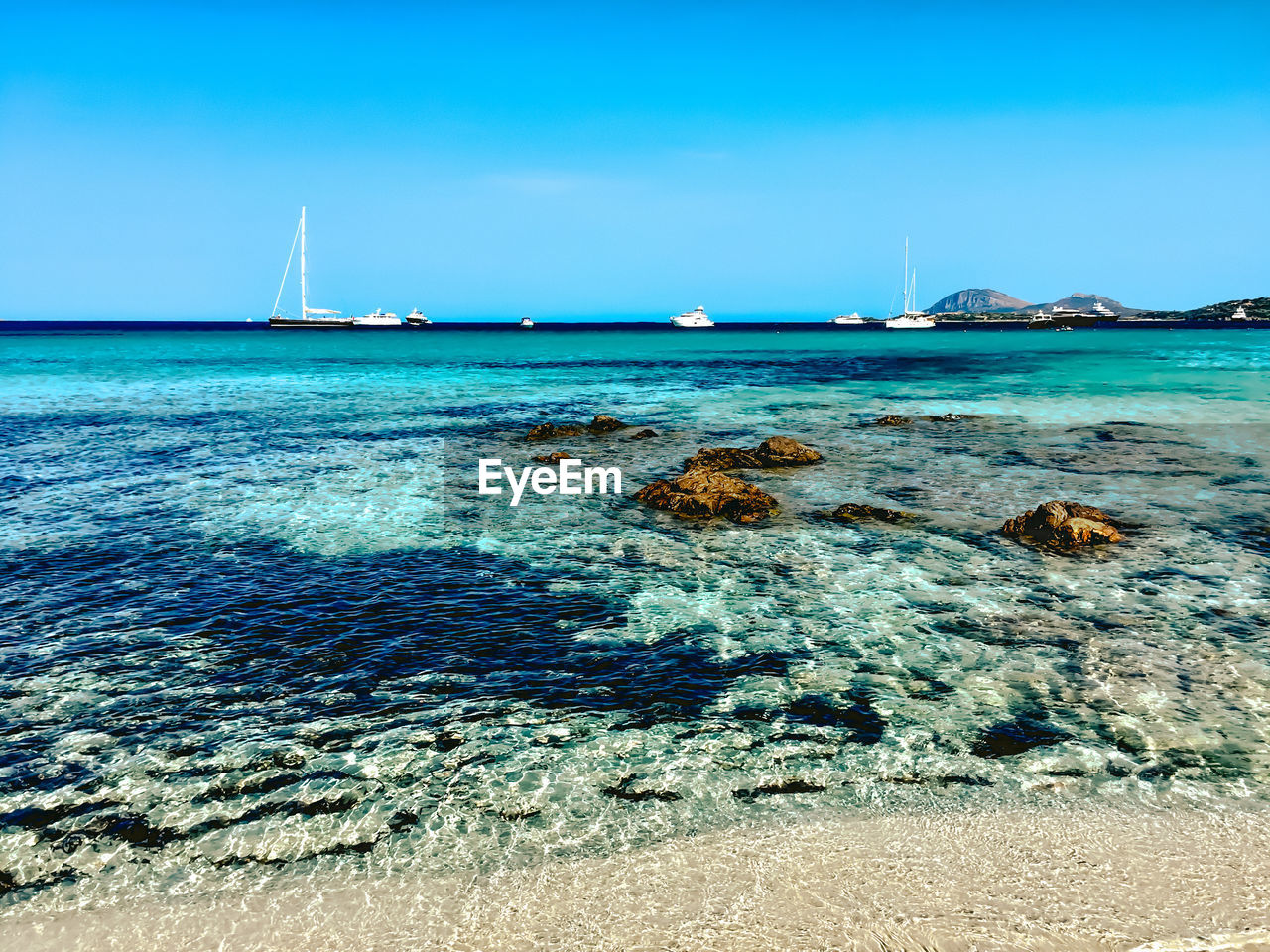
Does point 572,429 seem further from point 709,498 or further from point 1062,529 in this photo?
point 1062,529

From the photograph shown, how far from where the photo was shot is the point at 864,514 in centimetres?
1681

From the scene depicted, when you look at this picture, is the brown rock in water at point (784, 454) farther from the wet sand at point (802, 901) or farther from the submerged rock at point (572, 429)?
the wet sand at point (802, 901)

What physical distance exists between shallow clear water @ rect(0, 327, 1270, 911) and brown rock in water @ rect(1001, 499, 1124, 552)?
449 millimetres

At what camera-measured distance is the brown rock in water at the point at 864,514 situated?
1655cm

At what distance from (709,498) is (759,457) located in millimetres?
5848

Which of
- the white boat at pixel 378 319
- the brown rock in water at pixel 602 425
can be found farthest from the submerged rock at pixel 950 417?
the white boat at pixel 378 319

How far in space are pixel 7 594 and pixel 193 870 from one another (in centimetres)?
873

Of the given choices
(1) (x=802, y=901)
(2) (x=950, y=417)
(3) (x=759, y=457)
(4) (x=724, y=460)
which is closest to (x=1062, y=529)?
(3) (x=759, y=457)

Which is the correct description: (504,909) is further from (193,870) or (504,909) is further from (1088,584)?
(1088,584)

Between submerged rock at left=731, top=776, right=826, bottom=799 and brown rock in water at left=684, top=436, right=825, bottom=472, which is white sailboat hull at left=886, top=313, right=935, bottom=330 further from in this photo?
submerged rock at left=731, top=776, right=826, bottom=799

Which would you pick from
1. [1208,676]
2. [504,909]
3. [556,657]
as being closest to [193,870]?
[504,909]

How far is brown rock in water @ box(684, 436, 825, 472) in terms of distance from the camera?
2214 cm

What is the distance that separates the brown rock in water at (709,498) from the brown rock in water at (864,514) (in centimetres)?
145

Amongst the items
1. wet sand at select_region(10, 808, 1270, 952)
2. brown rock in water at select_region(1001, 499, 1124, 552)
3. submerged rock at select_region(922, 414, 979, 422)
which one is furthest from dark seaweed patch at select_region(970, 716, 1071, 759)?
submerged rock at select_region(922, 414, 979, 422)
